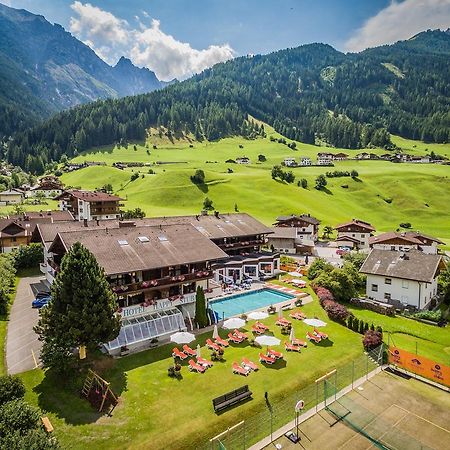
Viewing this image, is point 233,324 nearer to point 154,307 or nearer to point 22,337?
point 154,307

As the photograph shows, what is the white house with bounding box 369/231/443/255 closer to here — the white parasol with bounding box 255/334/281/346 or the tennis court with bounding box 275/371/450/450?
the white parasol with bounding box 255/334/281/346

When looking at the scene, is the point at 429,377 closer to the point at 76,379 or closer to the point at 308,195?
the point at 76,379

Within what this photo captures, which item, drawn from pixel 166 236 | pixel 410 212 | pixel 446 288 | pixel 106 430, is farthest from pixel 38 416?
pixel 410 212

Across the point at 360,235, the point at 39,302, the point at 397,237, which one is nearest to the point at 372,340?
the point at 39,302

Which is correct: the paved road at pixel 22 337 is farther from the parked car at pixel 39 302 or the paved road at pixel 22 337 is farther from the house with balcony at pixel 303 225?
the house with balcony at pixel 303 225

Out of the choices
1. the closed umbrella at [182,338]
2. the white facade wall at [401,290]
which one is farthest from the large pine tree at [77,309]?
the white facade wall at [401,290]
